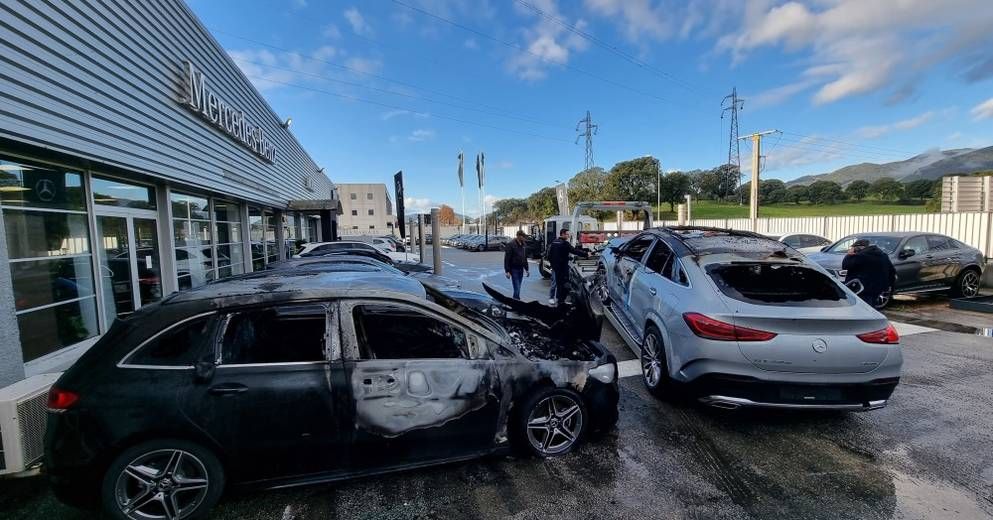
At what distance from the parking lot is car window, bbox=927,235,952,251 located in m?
7.02

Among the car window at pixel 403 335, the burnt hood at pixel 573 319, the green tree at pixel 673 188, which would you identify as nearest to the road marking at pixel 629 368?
the burnt hood at pixel 573 319

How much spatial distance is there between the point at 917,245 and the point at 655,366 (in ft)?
28.5

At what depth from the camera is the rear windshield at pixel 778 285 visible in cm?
373

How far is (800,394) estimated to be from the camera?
3.28 m

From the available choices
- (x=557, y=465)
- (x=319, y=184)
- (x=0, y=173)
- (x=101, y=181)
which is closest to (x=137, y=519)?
(x=557, y=465)

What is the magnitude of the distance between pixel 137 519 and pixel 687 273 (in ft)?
14.8

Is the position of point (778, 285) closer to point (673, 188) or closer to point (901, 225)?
point (901, 225)

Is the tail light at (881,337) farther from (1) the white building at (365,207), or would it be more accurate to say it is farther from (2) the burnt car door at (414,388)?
(1) the white building at (365,207)

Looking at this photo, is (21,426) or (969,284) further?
(969,284)

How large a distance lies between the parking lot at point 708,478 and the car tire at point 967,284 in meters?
7.52

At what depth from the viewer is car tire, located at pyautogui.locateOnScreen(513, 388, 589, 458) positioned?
3.01 meters

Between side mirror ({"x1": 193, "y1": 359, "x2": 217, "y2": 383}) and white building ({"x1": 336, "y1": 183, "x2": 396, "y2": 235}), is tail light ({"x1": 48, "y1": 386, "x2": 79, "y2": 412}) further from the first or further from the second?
white building ({"x1": 336, "y1": 183, "x2": 396, "y2": 235})

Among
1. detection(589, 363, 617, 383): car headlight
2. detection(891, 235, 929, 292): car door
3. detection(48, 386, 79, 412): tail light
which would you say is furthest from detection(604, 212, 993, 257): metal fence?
detection(48, 386, 79, 412): tail light

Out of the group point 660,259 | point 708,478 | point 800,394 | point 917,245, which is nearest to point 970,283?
point 917,245
